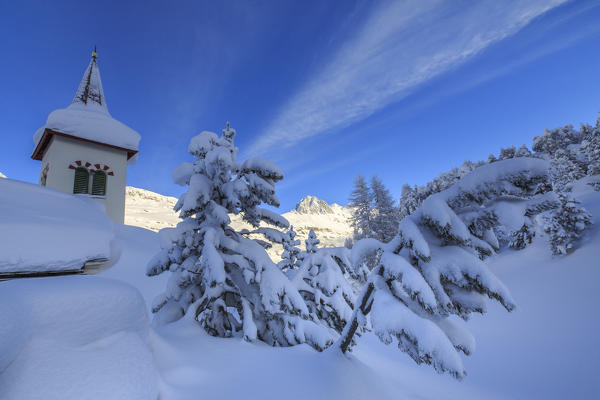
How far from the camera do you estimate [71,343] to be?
1825 millimetres

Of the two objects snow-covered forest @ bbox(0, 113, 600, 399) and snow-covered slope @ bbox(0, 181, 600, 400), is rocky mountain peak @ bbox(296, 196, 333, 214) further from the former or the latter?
snow-covered forest @ bbox(0, 113, 600, 399)

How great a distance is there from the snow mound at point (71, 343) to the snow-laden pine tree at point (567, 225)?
27.2m

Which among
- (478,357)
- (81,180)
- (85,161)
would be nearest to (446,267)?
(478,357)

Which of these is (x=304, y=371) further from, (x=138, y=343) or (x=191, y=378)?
(x=138, y=343)

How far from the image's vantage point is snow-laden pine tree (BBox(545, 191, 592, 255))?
18.5 m

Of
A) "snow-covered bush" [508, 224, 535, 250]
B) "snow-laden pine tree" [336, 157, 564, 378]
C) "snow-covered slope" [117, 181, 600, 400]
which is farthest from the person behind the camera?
"snow-covered bush" [508, 224, 535, 250]

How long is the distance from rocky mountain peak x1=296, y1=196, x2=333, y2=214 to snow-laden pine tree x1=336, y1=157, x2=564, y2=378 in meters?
141

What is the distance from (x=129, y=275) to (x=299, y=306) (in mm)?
7786

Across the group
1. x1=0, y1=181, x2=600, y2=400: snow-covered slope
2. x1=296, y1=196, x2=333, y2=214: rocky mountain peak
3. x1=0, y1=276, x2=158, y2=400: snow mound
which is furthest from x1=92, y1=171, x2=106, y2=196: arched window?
x1=296, y1=196, x2=333, y2=214: rocky mountain peak

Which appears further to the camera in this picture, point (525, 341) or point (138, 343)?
point (525, 341)

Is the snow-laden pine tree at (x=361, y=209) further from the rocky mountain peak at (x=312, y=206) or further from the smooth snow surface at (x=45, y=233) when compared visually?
the rocky mountain peak at (x=312, y=206)

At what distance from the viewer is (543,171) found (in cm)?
252

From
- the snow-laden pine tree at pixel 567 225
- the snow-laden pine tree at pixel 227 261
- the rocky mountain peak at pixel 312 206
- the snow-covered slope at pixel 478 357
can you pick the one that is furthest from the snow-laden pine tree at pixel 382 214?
the rocky mountain peak at pixel 312 206

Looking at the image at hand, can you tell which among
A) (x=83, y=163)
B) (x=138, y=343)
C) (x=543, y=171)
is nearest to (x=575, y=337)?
(x=543, y=171)
